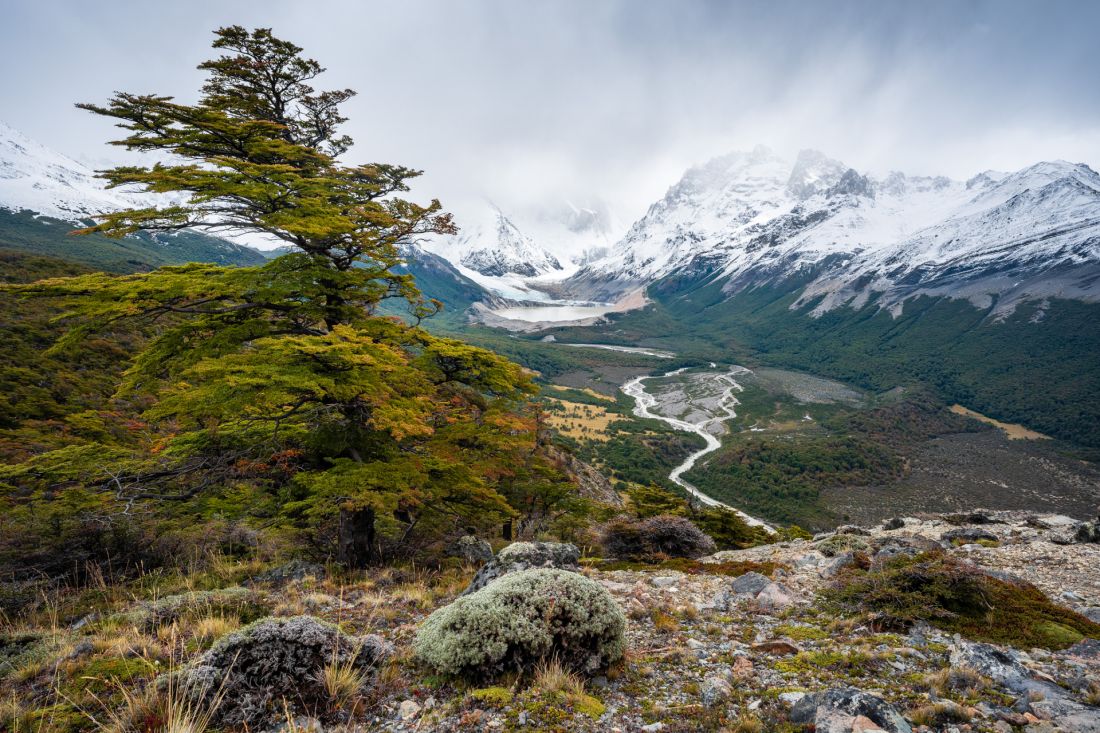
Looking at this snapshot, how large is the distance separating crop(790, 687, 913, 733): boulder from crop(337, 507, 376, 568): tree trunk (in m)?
10.4

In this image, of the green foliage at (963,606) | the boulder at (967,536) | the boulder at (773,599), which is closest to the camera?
the green foliage at (963,606)

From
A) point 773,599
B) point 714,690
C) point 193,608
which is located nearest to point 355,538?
point 193,608

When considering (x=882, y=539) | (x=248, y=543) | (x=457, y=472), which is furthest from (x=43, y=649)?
(x=882, y=539)

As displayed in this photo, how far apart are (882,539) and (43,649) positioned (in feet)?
62.9

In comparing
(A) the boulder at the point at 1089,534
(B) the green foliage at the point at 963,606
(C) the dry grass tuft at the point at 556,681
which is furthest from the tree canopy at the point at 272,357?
(A) the boulder at the point at 1089,534

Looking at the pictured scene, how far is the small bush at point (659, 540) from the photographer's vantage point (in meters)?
15.7

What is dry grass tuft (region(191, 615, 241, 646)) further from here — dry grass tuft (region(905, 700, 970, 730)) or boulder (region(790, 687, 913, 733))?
dry grass tuft (region(905, 700, 970, 730))

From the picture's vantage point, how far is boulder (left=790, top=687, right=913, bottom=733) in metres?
4.03

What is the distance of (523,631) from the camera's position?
5551 mm

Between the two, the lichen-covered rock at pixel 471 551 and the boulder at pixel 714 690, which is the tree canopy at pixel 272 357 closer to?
the lichen-covered rock at pixel 471 551

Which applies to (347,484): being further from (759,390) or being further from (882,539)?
(759,390)

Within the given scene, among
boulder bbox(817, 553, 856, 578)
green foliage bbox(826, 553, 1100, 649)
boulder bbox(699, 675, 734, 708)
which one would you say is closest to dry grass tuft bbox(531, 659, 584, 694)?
boulder bbox(699, 675, 734, 708)

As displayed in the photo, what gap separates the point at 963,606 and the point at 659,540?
9.42 metres

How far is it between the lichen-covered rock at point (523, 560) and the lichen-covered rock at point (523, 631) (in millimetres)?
2377
